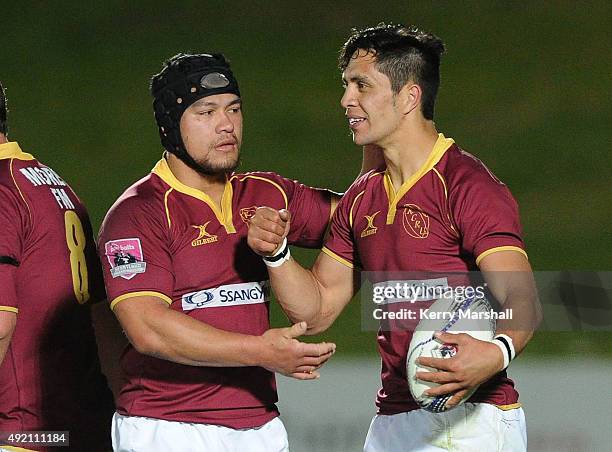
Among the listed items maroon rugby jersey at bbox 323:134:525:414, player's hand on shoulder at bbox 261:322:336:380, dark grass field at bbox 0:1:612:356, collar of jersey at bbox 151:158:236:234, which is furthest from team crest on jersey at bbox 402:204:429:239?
dark grass field at bbox 0:1:612:356

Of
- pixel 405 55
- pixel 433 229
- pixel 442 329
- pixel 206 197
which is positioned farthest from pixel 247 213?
pixel 442 329

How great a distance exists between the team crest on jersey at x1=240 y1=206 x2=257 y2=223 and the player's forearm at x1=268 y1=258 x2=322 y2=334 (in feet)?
0.76

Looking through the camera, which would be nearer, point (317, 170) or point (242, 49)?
point (317, 170)

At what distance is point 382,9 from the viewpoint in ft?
35.8

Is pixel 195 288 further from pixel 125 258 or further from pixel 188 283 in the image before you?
pixel 125 258

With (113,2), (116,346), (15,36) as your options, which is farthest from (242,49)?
(116,346)

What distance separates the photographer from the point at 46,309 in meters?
4.25

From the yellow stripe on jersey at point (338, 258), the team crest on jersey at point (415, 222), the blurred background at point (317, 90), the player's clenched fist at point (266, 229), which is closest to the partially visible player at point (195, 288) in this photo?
the player's clenched fist at point (266, 229)

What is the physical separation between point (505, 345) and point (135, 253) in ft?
4.30

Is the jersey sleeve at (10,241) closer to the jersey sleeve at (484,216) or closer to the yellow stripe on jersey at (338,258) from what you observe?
the yellow stripe on jersey at (338,258)

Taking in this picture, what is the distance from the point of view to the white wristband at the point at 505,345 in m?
3.77

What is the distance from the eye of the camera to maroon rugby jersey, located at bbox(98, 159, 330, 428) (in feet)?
13.6

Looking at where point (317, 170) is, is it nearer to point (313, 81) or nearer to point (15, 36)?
point (313, 81)

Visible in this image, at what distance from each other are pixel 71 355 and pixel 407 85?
158 centimetres
